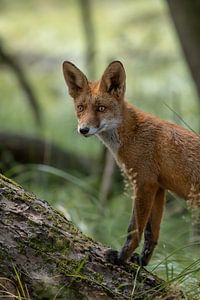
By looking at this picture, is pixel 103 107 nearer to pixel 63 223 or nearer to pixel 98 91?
pixel 98 91

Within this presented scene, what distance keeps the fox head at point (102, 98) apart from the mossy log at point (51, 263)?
37.5 inches

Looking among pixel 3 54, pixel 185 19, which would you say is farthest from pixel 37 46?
pixel 185 19

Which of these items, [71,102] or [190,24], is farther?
[71,102]

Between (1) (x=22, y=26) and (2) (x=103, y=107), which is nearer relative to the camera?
(2) (x=103, y=107)

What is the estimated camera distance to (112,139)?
4715 mm

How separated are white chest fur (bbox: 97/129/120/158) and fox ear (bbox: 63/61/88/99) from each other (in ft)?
1.21

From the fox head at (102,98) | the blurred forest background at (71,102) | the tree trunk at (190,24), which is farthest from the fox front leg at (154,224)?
the tree trunk at (190,24)

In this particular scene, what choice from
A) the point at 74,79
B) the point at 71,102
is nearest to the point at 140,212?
the point at 74,79

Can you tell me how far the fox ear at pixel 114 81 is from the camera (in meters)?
4.67

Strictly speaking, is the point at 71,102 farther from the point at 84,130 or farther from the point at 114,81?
the point at 84,130

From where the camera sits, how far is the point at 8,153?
31.8ft

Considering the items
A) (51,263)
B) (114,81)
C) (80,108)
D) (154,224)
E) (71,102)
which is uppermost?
(71,102)

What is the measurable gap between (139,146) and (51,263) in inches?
49.7

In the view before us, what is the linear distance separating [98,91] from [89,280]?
5.20 ft
